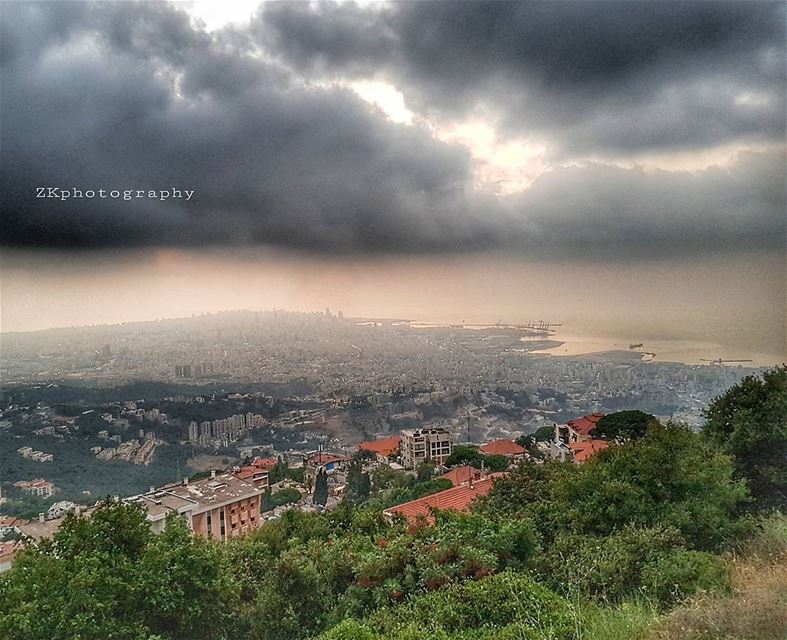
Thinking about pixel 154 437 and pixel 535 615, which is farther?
pixel 154 437

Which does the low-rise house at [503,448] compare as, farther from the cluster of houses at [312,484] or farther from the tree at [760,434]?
the tree at [760,434]

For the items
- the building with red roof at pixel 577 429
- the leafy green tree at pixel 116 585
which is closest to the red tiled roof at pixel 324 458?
the building with red roof at pixel 577 429

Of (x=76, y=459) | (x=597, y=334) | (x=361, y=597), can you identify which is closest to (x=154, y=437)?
(x=76, y=459)

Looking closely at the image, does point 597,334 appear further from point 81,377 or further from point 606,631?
point 81,377

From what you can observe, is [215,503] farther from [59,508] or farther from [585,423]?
[585,423]

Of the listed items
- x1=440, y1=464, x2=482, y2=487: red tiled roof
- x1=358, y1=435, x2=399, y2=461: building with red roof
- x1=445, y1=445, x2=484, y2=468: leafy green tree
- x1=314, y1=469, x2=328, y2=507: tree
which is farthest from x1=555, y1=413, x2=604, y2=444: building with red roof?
x1=314, y1=469, x2=328, y2=507: tree

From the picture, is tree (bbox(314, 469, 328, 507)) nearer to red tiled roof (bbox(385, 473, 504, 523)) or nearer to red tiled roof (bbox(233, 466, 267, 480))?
red tiled roof (bbox(233, 466, 267, 480))
